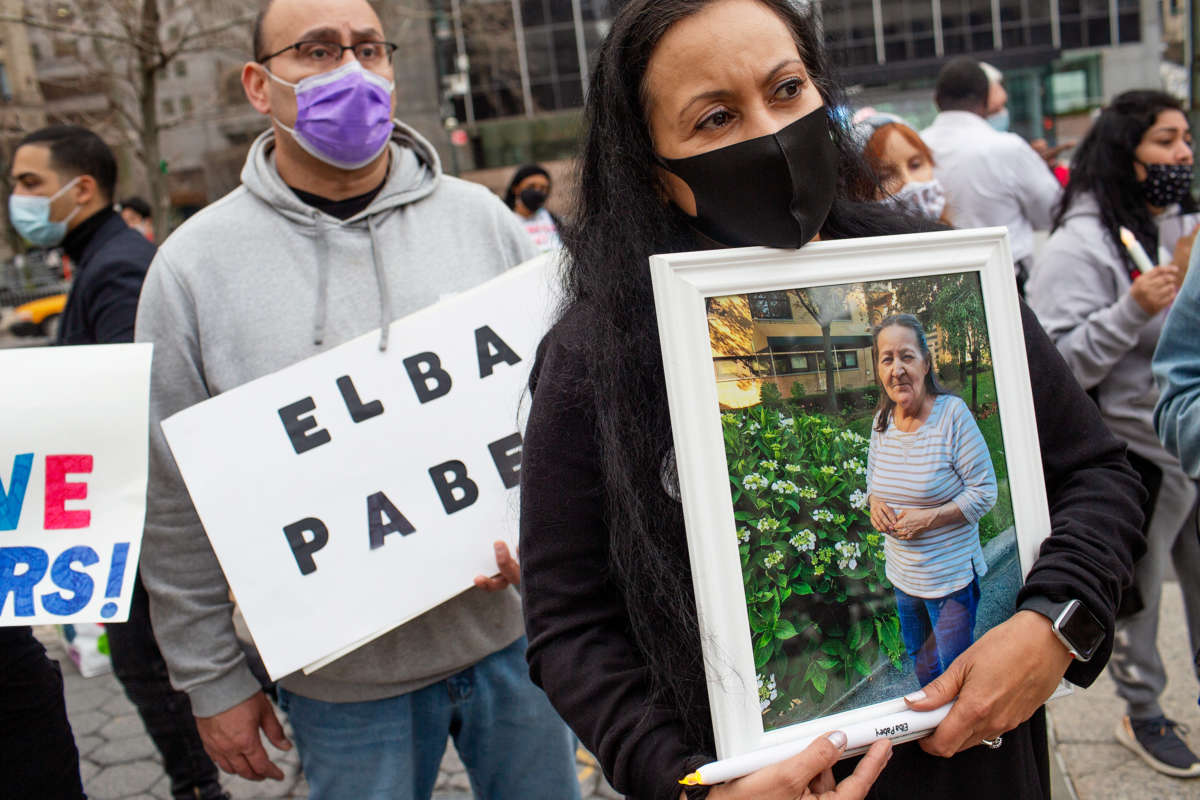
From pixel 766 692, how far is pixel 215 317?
4.59ft

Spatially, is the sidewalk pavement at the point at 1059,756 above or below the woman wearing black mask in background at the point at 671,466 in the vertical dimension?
below

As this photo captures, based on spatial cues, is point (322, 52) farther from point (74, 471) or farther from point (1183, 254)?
point (1183, 254)

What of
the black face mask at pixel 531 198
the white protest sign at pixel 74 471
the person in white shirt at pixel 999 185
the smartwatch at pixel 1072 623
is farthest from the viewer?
the black face mask at pixel 531 198

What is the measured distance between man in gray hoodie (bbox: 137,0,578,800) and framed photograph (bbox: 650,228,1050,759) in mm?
853

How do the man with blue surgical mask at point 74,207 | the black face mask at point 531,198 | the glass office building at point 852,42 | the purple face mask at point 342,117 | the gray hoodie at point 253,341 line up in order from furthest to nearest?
the glass office building at point 852,42 < the black face mask at point 531,198 < the man with blue surgical mask at point 74,207 < the purple face mask at point 342,117 < the gray hoodie at point 253,341

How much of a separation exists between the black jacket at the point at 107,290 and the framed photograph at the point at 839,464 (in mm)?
2474

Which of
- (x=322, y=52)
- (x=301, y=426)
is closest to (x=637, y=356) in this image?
(x=301, y=426)

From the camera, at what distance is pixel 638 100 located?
1350mm

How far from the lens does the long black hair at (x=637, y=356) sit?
1278 millimetres

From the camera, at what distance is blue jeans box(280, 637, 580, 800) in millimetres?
2047

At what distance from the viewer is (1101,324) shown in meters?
3.13

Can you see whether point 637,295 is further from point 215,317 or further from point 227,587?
point 227,587

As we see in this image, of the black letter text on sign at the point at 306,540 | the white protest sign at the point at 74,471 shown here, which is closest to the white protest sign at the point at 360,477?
the black letter text on sign at the point at 306,540

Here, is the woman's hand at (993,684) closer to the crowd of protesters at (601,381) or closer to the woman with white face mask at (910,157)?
the crowd of protesters at (601,381)
